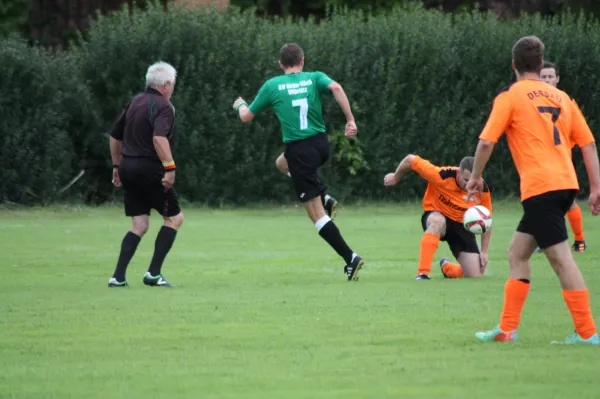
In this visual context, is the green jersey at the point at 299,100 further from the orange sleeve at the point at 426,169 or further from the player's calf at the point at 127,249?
the player's calf at the point at 127,249

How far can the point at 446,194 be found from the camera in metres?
13.2

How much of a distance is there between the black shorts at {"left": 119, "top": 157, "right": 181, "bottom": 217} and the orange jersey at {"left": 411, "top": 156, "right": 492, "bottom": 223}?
2.52 metres

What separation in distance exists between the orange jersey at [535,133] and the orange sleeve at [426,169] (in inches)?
175

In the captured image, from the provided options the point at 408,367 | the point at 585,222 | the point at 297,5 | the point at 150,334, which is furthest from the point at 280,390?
the point at 297,5

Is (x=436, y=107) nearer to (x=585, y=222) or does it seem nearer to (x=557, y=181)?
(x=585, y=222)

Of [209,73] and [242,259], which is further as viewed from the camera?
[209,73]

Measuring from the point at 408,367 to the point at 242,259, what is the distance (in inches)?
322

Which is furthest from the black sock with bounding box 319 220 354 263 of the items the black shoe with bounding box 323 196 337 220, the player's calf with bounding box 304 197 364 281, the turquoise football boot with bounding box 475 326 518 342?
the turquoise football boot with bounding box 475 326 518 342

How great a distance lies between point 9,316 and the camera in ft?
33.3

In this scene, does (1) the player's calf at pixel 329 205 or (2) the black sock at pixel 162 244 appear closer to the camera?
(2) the black sock at pixel 162 244

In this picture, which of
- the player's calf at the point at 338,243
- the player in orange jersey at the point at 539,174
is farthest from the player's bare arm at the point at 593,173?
the player's calf at the point at 338,243

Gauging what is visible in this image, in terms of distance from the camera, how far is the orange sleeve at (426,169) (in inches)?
504

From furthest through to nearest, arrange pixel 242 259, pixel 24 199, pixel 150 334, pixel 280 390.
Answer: pixel 24 199, pixel 242 259, pixel 150 334, pixel 280 390

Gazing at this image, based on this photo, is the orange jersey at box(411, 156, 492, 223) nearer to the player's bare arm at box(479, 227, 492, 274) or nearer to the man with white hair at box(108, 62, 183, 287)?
the player's bare arm at box(479, 227, 492, 274)
